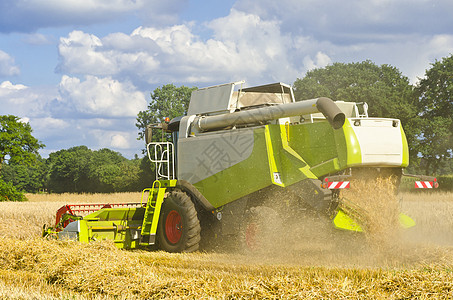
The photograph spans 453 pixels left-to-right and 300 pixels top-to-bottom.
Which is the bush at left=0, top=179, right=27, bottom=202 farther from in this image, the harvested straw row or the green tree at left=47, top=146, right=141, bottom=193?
the green tree at left=47, top=146, right=141, bottom=193

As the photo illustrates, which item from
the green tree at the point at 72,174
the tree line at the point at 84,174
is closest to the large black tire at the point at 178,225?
the tree line at the point at 84,174

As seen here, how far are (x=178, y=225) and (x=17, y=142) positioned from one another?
140 ft

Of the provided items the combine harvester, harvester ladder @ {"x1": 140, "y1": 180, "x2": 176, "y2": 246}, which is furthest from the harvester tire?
harvester ladder @ {"x1": 140, "y1": 180, "x2": 176, "y2": 246}

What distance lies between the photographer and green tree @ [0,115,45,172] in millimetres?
47406

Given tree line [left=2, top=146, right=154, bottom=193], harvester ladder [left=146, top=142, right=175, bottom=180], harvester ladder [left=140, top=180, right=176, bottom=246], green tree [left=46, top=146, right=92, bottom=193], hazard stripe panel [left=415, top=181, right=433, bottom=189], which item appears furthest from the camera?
green tree [left=46, top=146, right=92, bottom=193]

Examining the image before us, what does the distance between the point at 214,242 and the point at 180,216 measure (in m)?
Answer: 0.84

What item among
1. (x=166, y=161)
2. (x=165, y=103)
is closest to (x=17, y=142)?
(x=165, y=103)

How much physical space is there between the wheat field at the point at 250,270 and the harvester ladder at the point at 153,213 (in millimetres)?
981

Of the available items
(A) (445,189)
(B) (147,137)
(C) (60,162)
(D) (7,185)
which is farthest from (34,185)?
(B) (147,137)

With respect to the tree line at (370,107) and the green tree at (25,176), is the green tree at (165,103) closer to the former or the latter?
the tree line at (370,107)

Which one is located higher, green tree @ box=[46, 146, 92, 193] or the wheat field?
green tree @ box=[46, 146, 92, 193]

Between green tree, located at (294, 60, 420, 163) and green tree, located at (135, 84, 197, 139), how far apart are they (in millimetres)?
12863

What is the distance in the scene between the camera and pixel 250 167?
8758mm

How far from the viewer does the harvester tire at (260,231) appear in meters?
8.43
